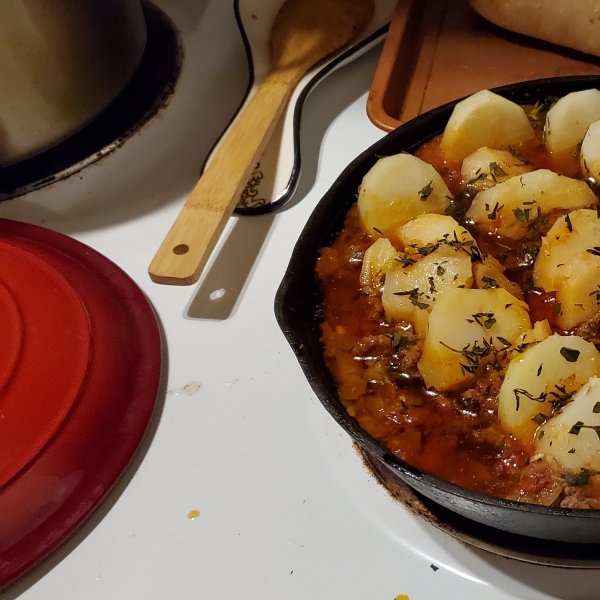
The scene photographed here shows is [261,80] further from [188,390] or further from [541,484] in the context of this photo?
[541,484]

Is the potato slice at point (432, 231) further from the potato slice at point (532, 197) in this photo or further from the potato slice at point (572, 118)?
the potato slice at point (572, 118)

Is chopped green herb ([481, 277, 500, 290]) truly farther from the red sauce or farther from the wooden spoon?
the wooden spoon

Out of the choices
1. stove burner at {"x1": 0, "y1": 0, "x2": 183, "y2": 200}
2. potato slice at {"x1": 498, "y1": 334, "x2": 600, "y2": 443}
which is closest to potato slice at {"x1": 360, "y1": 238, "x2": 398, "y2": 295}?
potato slice at {"x1": 498, "y1": 334, "x2": 600, "y2": 443}

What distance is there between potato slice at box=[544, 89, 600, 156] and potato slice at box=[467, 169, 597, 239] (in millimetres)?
95

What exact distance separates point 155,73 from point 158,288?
1.83 ft

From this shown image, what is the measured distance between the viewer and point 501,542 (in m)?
0.66

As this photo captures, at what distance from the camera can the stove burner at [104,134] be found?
116 cm

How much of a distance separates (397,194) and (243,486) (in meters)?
0.45

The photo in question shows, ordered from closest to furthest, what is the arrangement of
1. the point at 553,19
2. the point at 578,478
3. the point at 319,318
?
the point at 578,478 → the point at 319,318 → the point at 553,19

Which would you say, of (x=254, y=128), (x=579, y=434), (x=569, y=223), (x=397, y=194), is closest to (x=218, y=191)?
(x=254, y=128)

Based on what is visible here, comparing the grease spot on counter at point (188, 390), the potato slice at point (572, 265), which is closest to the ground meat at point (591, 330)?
the potato slice at point (572, 265)

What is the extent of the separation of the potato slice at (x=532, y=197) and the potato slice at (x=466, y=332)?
0.16 meters

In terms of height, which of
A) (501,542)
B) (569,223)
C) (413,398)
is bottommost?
(501,542)

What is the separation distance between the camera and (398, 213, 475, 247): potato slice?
0.79 meters
